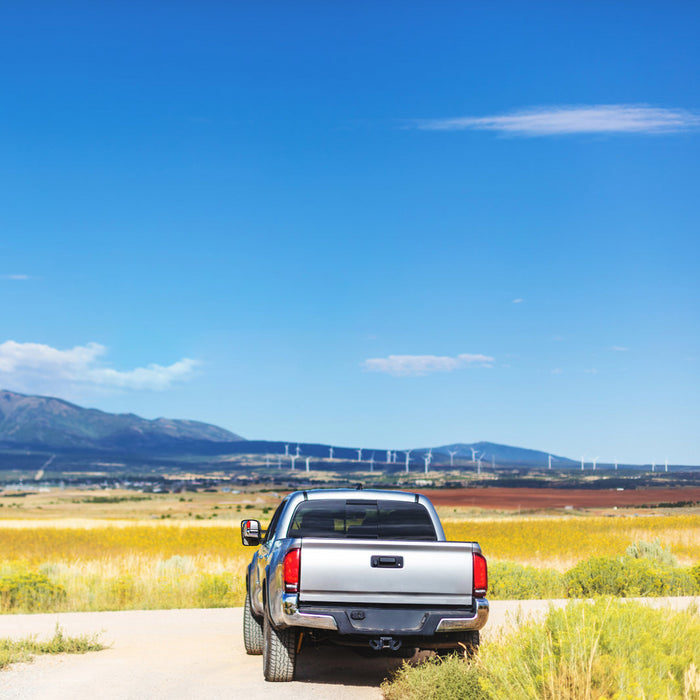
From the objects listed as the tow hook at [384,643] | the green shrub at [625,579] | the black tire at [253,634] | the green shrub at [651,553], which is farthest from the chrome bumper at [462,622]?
the green shrub at [651,553]

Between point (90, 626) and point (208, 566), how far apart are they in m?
9.61

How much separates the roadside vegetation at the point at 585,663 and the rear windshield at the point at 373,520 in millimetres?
2143

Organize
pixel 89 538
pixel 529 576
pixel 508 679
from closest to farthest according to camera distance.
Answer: pixel 508 679, pixel 529 576, pixel 89 538

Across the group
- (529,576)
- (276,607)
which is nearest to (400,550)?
(276,607)

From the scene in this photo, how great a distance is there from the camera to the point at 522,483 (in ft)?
526

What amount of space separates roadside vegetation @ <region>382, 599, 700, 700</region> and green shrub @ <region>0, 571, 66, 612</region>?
1166cm

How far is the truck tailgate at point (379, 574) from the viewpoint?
30.1 feet

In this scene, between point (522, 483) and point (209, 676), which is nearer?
point (209, 676)

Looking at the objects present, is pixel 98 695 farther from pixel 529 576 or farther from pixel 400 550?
pixel 529 576

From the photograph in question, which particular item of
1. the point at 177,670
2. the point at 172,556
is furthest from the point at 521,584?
the point at 177,670

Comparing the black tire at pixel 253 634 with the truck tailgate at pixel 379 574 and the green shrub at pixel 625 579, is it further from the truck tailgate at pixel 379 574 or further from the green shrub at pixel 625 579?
the green shrub at pixel 625 579

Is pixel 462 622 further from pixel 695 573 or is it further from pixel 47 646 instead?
pixel 695 573

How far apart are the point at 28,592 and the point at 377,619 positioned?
38.2ft

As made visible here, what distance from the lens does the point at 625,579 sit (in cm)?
1947
